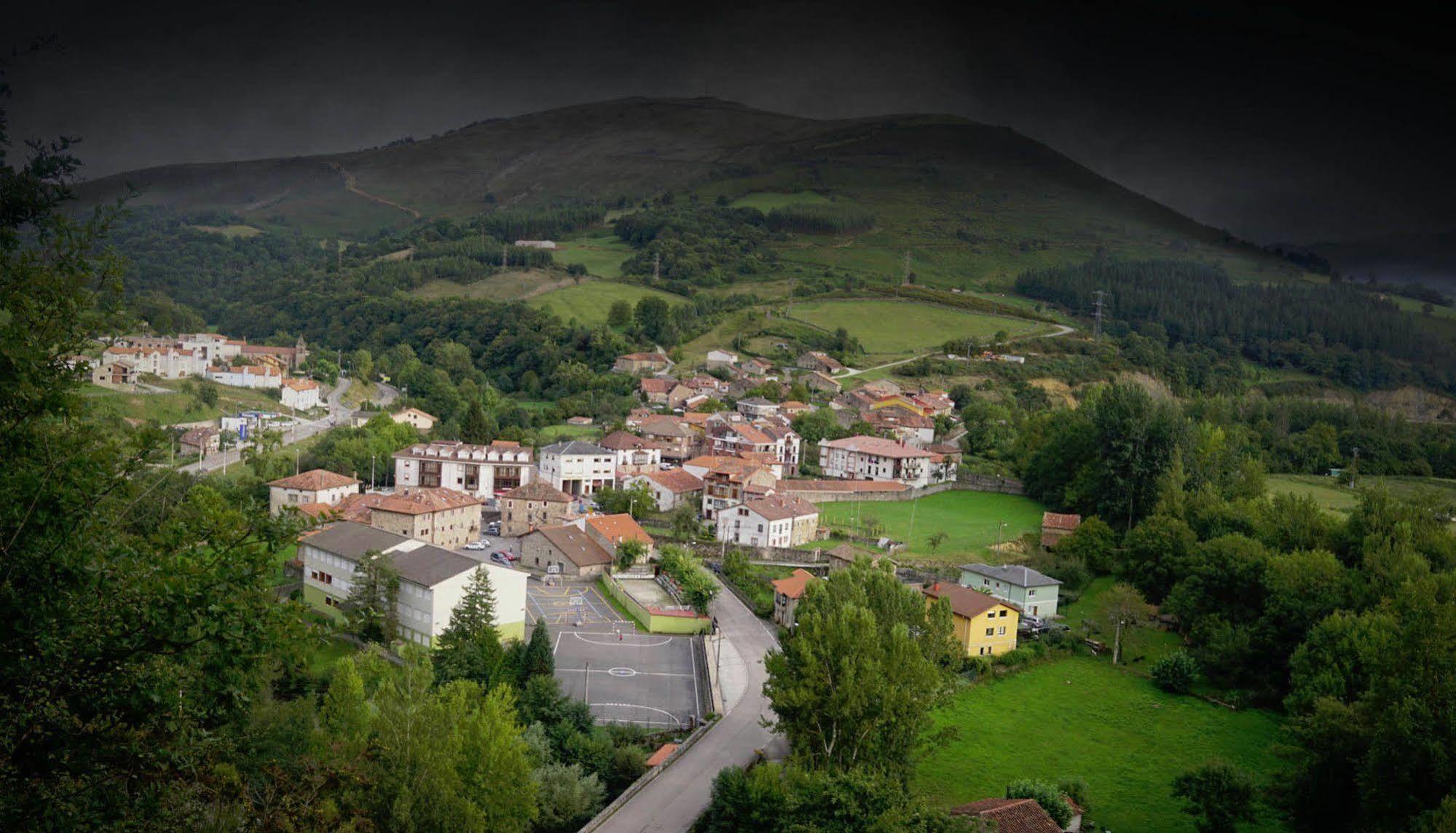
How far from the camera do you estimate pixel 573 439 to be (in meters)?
46.3

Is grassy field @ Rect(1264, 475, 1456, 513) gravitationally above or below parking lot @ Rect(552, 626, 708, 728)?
above

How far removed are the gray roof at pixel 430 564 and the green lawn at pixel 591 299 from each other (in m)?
47.1

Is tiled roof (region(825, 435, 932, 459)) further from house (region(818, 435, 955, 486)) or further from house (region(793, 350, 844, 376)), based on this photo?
house (region(793, 350, 844, 376))

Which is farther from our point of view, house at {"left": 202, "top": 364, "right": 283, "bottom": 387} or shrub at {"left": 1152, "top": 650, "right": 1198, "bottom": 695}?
house at {"left": 202, "top": 364, "right": 283, "bottom": 387}

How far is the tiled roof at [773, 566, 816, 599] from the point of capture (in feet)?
89.0

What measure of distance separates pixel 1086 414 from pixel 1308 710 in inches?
969

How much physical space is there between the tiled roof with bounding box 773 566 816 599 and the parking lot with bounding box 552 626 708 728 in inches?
120

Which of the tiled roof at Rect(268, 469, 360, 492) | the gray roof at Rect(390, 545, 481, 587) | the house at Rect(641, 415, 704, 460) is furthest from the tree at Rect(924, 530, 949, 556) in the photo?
the tiled roof at Rect(268, 469, 360, 492)

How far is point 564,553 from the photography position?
99.8 ft

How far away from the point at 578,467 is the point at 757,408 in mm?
13656

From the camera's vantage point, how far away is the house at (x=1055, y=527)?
114 feet

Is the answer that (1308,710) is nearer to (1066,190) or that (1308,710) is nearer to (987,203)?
(987,203)

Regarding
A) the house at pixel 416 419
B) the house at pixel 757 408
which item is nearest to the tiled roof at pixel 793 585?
the house at pixel 757 408

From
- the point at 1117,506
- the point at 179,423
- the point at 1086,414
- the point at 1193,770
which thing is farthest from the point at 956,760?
the point at 179,423
